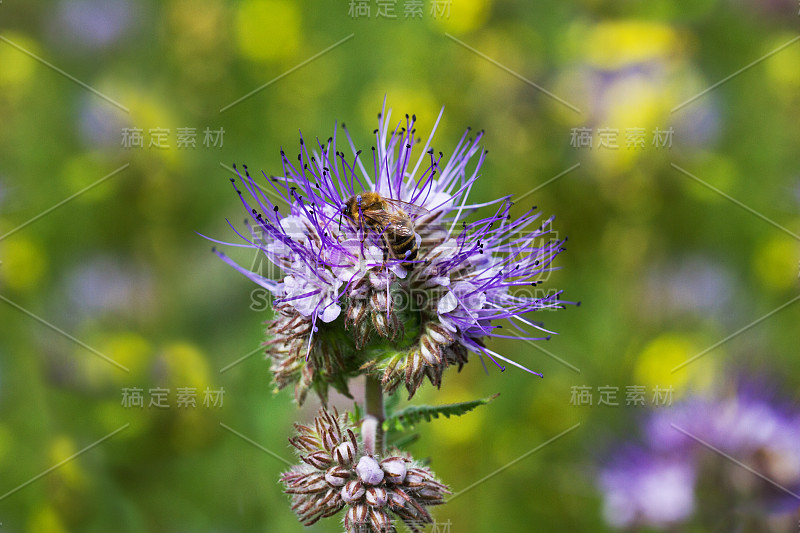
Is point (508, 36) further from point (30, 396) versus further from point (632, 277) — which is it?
point (30, 396)

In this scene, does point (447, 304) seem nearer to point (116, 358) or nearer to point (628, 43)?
point (116, 358)

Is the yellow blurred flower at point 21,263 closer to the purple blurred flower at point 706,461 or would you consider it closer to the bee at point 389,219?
the bee at point 389,219

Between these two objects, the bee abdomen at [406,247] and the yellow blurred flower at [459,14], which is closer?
the bee abdomen at [406,247]

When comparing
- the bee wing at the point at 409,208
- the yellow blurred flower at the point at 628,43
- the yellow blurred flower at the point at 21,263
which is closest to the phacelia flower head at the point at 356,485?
the bee wing at the point at 409,208

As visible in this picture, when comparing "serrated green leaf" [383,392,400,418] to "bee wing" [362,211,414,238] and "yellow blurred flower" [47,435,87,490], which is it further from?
"yellow blurred flower" [47,435,87,490]

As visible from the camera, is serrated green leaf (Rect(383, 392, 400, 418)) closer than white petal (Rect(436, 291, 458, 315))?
No

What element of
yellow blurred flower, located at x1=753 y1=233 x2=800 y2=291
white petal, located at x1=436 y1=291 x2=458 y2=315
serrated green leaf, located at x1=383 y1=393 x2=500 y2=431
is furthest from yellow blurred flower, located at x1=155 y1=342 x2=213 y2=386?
yellow blurred flower, located at x1=753 y1=233 x2=800 y2=291
